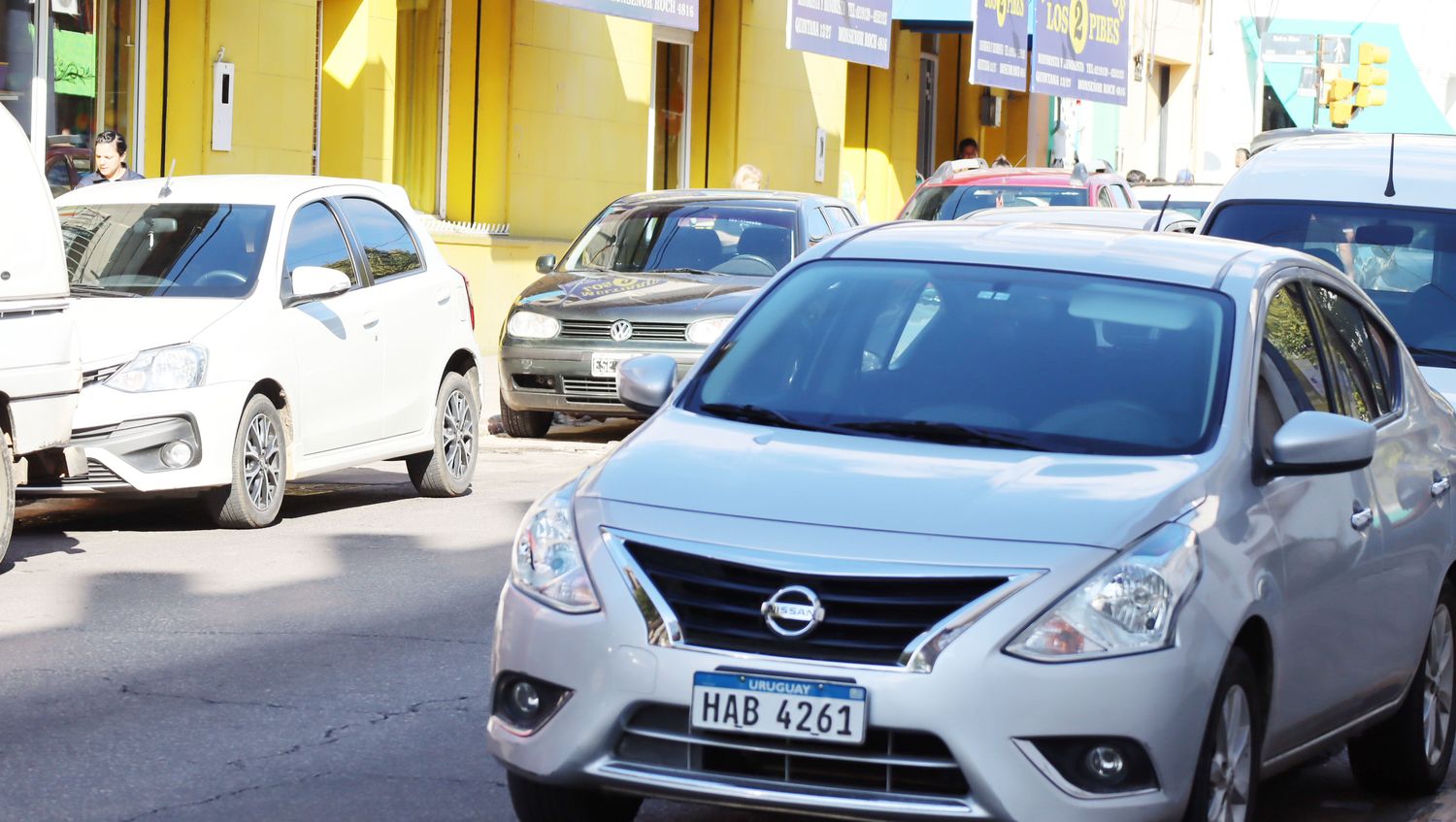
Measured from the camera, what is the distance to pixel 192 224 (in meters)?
11.4

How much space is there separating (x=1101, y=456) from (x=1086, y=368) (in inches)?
17.7

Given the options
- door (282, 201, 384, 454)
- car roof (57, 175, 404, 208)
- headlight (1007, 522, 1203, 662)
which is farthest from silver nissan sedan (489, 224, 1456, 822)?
car roof (57, 175, 404, 208)

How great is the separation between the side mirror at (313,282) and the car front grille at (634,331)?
446 cm

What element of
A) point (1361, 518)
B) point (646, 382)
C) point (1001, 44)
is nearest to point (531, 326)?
point (646, 382)

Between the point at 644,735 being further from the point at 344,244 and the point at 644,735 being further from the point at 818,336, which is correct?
the point at 344,244

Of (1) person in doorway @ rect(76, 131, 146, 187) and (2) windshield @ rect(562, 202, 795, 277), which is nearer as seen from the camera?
(1) person in doorway @ rect(76, 131, 146, 187)

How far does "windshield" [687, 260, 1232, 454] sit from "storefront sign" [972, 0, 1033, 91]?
2556 centimetres

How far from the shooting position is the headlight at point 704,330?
15.3 m

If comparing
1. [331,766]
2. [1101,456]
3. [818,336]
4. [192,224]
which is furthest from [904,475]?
[192,224]

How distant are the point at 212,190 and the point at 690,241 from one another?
573 centimetres

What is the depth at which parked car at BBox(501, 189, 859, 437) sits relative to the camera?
50.8 feet

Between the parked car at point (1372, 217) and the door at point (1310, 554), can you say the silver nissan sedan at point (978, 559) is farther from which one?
the parked car at point (1372, 217)

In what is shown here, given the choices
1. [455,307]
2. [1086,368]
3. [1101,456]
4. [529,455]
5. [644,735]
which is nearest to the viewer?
[644,735]

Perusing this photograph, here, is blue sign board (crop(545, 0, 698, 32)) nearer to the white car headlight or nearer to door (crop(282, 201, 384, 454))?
the white car headlight
